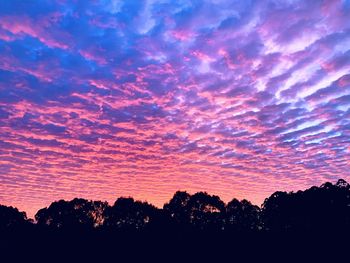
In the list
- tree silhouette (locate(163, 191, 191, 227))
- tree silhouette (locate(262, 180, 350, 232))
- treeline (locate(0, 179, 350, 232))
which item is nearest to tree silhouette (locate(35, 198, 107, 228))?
treeline (locate(0, 179, 350, 232))

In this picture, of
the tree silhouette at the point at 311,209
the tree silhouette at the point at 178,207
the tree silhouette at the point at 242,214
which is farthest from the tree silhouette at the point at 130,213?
the tree silhouette at the point at 311,209

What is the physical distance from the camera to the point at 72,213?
428 feet

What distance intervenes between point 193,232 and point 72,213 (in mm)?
57782

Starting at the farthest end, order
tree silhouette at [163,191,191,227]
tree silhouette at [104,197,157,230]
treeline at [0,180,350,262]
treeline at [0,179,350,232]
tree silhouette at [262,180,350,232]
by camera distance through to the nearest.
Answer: tree silhouette at [104,197,157,230] < tree silhouette at [163,191,191,227] < treeline at [0,179,350,232] < tree silhouette at [262,180,350,232] < treeline at [0,180,350,262]

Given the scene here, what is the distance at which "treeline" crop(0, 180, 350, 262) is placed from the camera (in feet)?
228

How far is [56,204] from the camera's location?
129875 millimetres

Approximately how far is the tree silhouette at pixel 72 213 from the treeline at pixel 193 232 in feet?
1.06

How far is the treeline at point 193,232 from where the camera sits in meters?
69.4

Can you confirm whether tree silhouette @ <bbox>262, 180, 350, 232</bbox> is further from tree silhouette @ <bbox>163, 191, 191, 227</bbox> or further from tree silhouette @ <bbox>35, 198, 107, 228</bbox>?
tree silhouette @ <bbox>35, 198, 107, 228</bbox>

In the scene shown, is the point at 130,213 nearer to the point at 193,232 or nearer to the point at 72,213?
the point at 72,213

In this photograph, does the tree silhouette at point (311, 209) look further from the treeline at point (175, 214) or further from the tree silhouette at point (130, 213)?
the tree silhouette at point (130, 213)

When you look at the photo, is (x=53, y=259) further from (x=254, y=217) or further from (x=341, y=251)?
(x=254, y=217)

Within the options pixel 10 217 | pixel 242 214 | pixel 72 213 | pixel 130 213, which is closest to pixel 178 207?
pixel 130 213

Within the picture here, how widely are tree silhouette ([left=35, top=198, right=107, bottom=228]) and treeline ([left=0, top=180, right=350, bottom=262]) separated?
0.32m
